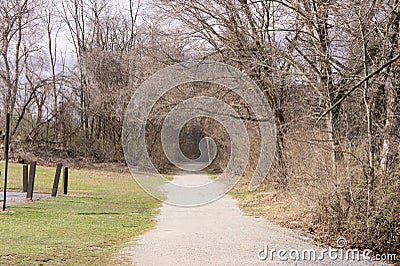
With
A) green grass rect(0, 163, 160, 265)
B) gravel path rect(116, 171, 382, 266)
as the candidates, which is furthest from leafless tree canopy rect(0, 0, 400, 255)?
green grass rect(0, 163, 160, 265)

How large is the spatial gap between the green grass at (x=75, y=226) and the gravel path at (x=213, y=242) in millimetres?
447

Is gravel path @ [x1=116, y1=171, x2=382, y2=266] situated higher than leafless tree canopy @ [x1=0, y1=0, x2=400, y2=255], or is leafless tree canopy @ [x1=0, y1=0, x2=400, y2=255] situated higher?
leafless tree canopy @ [x1=0, y1=0, x2=400, y2=255]

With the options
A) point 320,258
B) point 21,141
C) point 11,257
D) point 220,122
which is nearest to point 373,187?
point 320,258

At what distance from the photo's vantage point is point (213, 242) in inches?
357

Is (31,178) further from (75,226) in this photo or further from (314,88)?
(314,88)

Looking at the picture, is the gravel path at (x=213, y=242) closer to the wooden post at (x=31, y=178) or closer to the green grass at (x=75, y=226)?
the green grass at (x=75, y=226)

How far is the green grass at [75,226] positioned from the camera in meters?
7.67

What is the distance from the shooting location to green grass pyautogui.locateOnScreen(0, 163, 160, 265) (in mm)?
7672

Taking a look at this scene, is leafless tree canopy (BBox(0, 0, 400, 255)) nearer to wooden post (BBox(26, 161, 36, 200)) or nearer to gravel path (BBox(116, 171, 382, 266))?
gravel path (BBox(116, 171, 382, 266))

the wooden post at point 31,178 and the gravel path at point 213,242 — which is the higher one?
the wooden post at point 31,178

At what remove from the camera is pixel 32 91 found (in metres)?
34.2

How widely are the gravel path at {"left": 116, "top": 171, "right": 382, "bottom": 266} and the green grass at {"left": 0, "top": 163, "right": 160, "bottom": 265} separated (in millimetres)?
447

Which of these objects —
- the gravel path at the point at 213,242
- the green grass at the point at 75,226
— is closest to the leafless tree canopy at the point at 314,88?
the gravel path at the point at 213,242

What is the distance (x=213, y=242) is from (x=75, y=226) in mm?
3435
